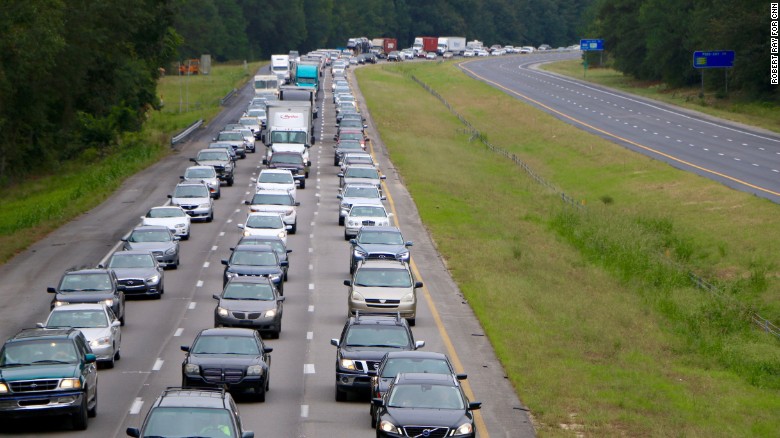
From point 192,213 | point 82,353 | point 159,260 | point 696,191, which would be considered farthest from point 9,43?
point 82,353

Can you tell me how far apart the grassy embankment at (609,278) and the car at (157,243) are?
8994 mm

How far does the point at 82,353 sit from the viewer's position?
1989 centimetres

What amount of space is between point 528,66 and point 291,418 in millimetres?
150269

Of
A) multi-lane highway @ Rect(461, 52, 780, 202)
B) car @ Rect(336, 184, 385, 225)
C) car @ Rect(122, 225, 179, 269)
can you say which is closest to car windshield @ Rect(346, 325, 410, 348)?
car @ Rect(122, 225, 179, 269)

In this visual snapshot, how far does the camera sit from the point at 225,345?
21500 mm

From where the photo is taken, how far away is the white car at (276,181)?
50188 millimetres

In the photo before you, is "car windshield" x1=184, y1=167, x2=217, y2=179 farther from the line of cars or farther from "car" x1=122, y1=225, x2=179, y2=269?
the line of cars

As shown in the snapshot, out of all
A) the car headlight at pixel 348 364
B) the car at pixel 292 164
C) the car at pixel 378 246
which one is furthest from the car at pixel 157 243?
the car at pixel 292 164

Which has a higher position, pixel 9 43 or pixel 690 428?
pixel 9 43

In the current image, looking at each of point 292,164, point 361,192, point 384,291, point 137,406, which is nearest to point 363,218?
point 361,192

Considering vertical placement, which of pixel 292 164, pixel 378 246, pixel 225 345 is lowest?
pixel 292 164

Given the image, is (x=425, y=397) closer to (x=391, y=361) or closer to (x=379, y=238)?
(x=391, y=361)

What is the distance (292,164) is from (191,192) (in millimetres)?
11789

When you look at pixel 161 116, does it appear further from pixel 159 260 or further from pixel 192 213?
pixel 159 260
